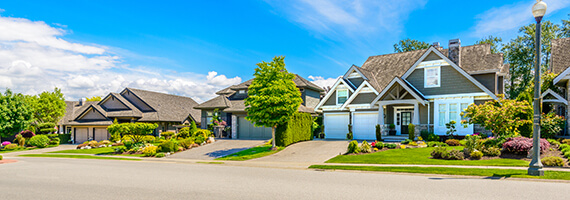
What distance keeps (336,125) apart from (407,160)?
14.2m

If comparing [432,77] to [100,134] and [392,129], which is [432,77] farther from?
[100,134]

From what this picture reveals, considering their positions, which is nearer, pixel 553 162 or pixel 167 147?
pixel 553 162

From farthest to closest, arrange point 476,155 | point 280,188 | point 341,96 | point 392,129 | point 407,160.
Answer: point 341,96
point 392,129
point 407,160
point 476,155
point 280,188

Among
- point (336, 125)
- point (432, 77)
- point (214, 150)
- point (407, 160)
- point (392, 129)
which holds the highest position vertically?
point (432, 77)

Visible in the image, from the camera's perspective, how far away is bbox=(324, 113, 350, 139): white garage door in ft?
101

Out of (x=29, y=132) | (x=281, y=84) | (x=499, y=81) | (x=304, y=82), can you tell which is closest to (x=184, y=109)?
(x=29, y=132)

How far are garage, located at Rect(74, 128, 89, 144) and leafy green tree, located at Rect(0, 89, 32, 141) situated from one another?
20.0 feet

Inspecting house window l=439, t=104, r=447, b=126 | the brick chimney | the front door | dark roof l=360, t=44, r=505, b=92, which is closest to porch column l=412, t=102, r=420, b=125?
house window l=439, t=104, r=447, b=126

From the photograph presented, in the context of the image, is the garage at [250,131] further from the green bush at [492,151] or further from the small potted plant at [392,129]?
the green bush at [492,151]

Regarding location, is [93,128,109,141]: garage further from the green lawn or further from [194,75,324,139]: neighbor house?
the green lawn

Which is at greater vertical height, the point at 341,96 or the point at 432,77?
the point at 432,77

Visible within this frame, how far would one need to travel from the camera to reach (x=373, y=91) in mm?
28969

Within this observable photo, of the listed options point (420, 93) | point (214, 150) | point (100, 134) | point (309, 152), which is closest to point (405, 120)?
point (420, 93)

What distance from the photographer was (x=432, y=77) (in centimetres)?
2655
